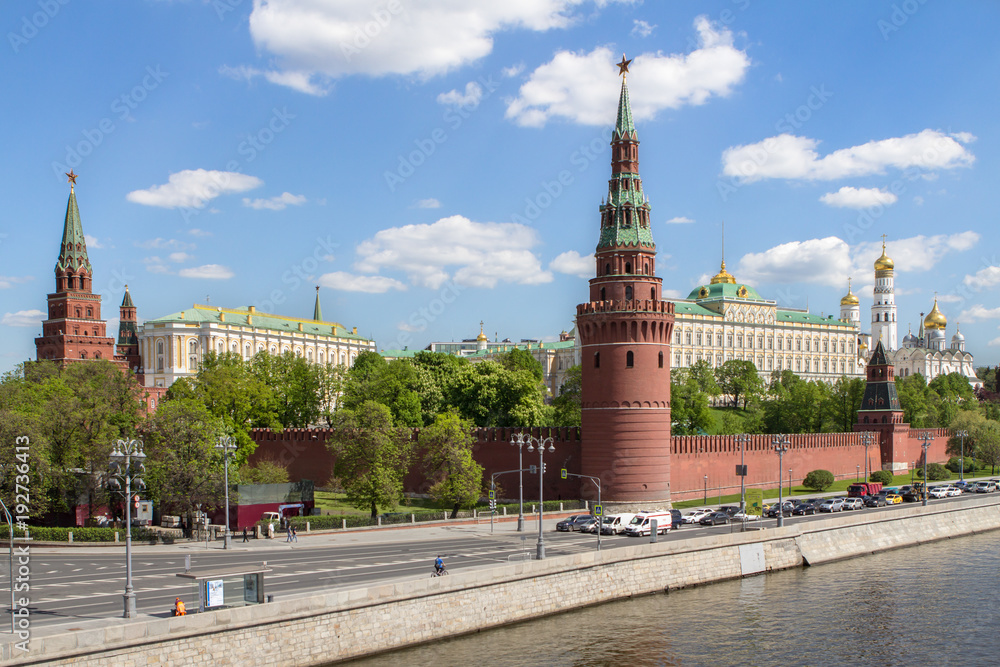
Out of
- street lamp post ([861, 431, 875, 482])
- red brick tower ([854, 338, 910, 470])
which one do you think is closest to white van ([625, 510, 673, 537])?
street lamp post ([861, 431, 875, 482])

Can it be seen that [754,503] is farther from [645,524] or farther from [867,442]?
[867,442]

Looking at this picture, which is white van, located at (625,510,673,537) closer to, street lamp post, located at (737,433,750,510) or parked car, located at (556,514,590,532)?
parked car, located at (556,514,590,532)

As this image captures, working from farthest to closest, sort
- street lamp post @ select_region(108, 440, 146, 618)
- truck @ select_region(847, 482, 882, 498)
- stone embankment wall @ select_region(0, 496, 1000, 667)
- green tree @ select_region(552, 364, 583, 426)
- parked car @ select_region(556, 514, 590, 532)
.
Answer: green tree @ select_region(552, 364, 583, 426)
truck @ select_region(847, 482, 882, 498)
parked car @ select_region(556, 514, 590, 532)
street lamp post @ select_region(108, 440, 146, 618)
stone embankment wall @ select_region(0, 496, 1000, 667)

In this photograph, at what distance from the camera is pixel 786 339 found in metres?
174

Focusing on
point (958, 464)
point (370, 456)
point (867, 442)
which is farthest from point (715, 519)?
point (958, 464)

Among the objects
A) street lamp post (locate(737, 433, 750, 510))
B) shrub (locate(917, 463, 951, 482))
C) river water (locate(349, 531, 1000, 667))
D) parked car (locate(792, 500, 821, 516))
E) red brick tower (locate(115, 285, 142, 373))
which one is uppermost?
red brick tower (locate(115, 285, 142, 373))

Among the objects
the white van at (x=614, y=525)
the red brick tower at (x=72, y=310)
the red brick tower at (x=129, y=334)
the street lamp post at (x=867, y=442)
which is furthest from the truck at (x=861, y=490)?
the red brick tower at (x=129, y=334)

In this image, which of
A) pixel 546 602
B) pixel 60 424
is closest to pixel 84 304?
pixel 60 424

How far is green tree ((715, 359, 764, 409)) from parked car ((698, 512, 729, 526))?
278ft

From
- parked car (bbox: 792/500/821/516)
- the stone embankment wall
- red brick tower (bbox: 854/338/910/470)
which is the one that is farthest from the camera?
red brick tower (bbox: 854/338/910/470)

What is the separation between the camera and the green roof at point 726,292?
559ft

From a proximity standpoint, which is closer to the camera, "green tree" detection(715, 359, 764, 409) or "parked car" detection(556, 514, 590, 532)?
"parked car" detection(556, 514, 590, 532)

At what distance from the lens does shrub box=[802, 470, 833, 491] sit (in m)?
76.9

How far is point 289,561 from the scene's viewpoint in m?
41.8
